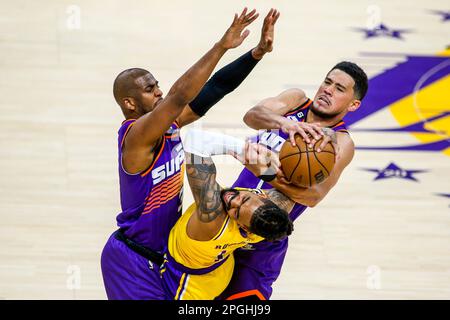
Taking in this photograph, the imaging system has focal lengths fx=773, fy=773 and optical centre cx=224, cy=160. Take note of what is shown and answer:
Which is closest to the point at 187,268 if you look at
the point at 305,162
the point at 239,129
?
the point at 305,162

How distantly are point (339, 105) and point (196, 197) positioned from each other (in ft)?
4.00

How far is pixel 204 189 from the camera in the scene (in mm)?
4406

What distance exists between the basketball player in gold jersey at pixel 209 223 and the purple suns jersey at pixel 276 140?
0.27 m

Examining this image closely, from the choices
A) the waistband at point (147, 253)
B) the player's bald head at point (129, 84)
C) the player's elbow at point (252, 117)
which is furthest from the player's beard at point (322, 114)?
the waistband at point (147, 253)

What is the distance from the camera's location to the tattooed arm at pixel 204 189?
437cm

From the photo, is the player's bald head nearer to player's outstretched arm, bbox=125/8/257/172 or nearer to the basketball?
player's outstretched arm, bbox=125/8/257/172

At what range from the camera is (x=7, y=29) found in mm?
7539

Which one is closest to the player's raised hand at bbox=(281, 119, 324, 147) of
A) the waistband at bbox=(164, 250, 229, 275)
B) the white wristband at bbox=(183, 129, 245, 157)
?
the white wristband at bbox=(183, 129, 245, 157)

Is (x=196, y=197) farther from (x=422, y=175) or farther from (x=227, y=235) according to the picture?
(x=422, y=175)

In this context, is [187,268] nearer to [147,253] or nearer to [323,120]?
[147,253]

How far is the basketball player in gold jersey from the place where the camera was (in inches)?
170

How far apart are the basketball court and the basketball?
5.92 feet

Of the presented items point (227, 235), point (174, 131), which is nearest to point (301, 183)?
point (227, 235)

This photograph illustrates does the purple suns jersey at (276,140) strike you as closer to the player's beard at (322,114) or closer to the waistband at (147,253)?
the player's beard at (322,114)
